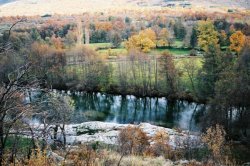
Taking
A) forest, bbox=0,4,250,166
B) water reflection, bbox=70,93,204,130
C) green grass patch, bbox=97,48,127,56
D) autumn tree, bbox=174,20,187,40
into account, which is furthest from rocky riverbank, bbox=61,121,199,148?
autumn tree, bbox=174,20,187,40

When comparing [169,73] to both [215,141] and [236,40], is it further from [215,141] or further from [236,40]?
[215,141]

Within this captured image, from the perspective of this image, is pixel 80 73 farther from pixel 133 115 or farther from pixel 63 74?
pixel 133 115

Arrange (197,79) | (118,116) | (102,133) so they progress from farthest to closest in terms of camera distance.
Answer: (197,79) < (118,116) < (102,133)

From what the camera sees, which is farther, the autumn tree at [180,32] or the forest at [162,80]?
the autumn tree at [180,32]

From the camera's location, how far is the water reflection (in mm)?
44638

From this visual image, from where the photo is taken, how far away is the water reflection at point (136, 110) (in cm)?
4464

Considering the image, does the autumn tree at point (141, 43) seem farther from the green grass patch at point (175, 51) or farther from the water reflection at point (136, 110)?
the water reflection at point (136, 110)

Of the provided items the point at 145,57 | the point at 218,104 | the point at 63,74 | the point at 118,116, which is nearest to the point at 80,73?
the point at 63,74

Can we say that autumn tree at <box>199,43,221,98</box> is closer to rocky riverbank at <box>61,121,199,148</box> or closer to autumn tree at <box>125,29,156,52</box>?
rocky riverbank at <box>61,121,199,148</box>

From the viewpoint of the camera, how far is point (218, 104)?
113ft

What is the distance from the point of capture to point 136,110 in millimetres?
49344

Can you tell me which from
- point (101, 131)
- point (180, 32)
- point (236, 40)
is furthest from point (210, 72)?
point (180, 32)

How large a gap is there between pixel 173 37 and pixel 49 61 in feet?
122

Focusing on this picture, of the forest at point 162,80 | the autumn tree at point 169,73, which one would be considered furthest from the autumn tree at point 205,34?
the autumn tree at point 169,73
